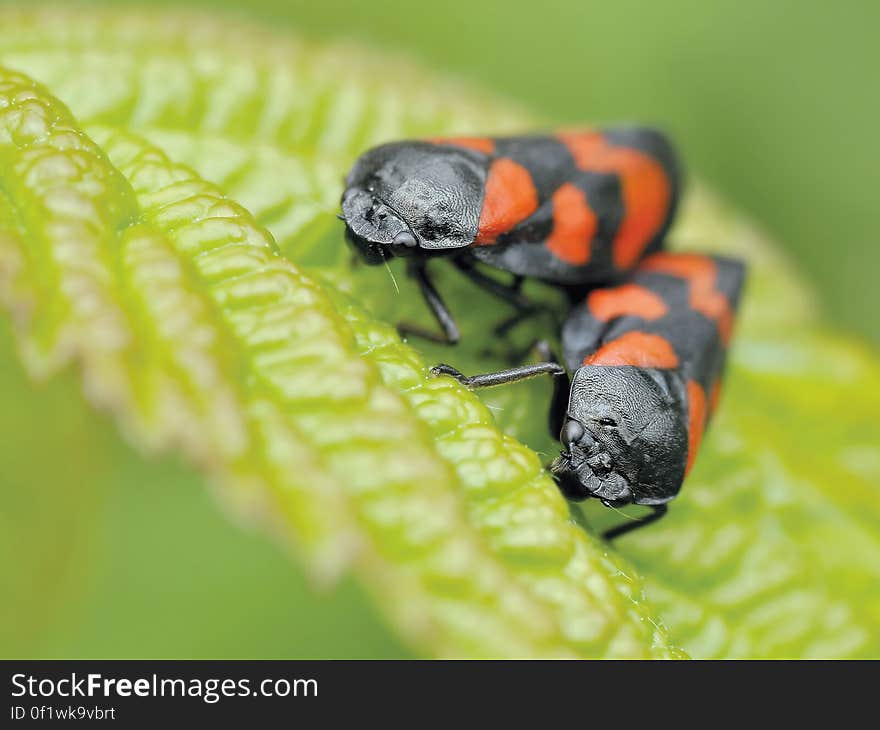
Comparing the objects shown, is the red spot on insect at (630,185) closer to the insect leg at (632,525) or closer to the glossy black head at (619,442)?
the glossy black head at (619,442)

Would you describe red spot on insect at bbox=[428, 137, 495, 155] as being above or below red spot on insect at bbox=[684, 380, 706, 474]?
above

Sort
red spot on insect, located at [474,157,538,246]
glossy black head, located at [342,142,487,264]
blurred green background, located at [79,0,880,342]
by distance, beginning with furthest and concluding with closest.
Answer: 1. blurred green background, located at [79,0,880,342]
2. red spot on insect, located at [474,157,538,246]
3. glossy black head, located at [342,142,487,264]

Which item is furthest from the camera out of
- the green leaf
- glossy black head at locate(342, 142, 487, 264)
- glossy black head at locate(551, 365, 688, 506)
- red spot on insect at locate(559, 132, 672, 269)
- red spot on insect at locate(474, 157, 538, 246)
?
red spot on insect at locate(559, 132, 672, 269)

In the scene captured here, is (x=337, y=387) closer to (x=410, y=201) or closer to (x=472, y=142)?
(x=410, y=201)

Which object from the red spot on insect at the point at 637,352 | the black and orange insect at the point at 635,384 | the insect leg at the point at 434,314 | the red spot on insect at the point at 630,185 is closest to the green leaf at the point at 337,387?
the insect leg at the point at 434,314

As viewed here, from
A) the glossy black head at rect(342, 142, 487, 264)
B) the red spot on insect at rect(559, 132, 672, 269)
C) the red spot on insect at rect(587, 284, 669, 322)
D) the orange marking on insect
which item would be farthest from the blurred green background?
the glossy black head at rect(342, 142, 487, 264)

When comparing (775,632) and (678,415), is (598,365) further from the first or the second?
(775,632)

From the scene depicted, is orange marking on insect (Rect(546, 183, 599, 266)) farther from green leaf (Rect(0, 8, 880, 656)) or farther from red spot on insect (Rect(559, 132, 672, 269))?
green leaf (Rect(0, 8, 880, 656))
